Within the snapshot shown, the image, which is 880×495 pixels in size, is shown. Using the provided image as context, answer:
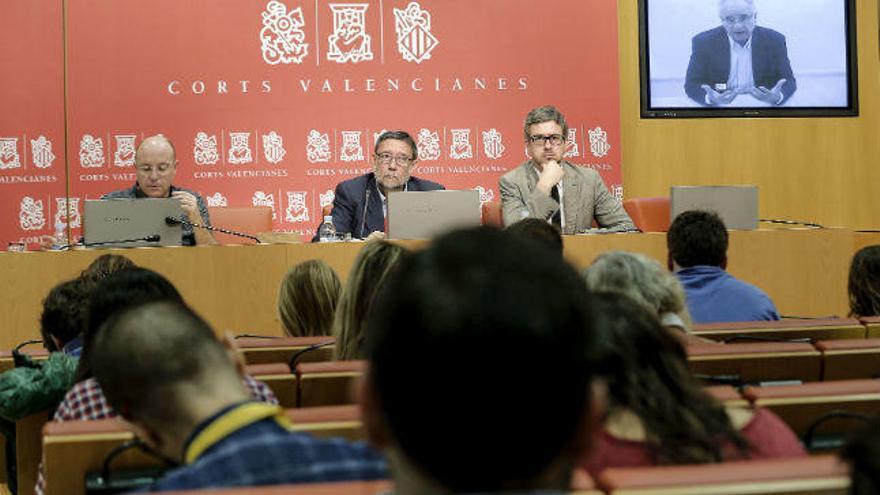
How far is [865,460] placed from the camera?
0.90 m

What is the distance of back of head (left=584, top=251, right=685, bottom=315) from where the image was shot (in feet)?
9.41

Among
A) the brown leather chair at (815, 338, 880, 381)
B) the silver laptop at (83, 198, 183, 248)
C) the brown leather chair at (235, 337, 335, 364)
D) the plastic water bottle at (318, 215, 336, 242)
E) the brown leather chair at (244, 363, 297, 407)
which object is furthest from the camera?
the plastic water bottle at (318, 215, 336, 242)

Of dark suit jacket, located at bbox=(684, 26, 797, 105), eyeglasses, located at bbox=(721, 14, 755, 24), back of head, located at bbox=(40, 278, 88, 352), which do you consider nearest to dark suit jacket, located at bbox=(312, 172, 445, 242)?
dark suit jacket, located at bbox=(684, 26, 797, 105)

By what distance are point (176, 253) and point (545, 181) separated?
2.16 meters

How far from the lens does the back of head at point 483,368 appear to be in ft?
2.80

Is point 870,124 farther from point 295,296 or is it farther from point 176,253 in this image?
point 295,296

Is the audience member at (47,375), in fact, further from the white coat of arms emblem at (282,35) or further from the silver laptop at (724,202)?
the white coat of arms emblem at (282,35)

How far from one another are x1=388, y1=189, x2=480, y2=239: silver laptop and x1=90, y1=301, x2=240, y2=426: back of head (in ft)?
12.7

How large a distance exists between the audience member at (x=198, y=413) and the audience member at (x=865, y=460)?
692 mm

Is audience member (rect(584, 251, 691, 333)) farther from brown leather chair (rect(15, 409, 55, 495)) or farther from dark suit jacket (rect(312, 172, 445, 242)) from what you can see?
dark suit jacket (rect(312, 172, 445, 242))

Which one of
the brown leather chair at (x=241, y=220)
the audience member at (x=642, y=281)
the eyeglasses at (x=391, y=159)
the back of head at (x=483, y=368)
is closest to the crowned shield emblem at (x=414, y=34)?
the eyeglasses at (x=391, y=159)

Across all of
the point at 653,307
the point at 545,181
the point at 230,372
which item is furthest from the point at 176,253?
the point at 230,372

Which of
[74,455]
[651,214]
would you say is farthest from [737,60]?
[74,455]

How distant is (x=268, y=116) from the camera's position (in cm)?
757
